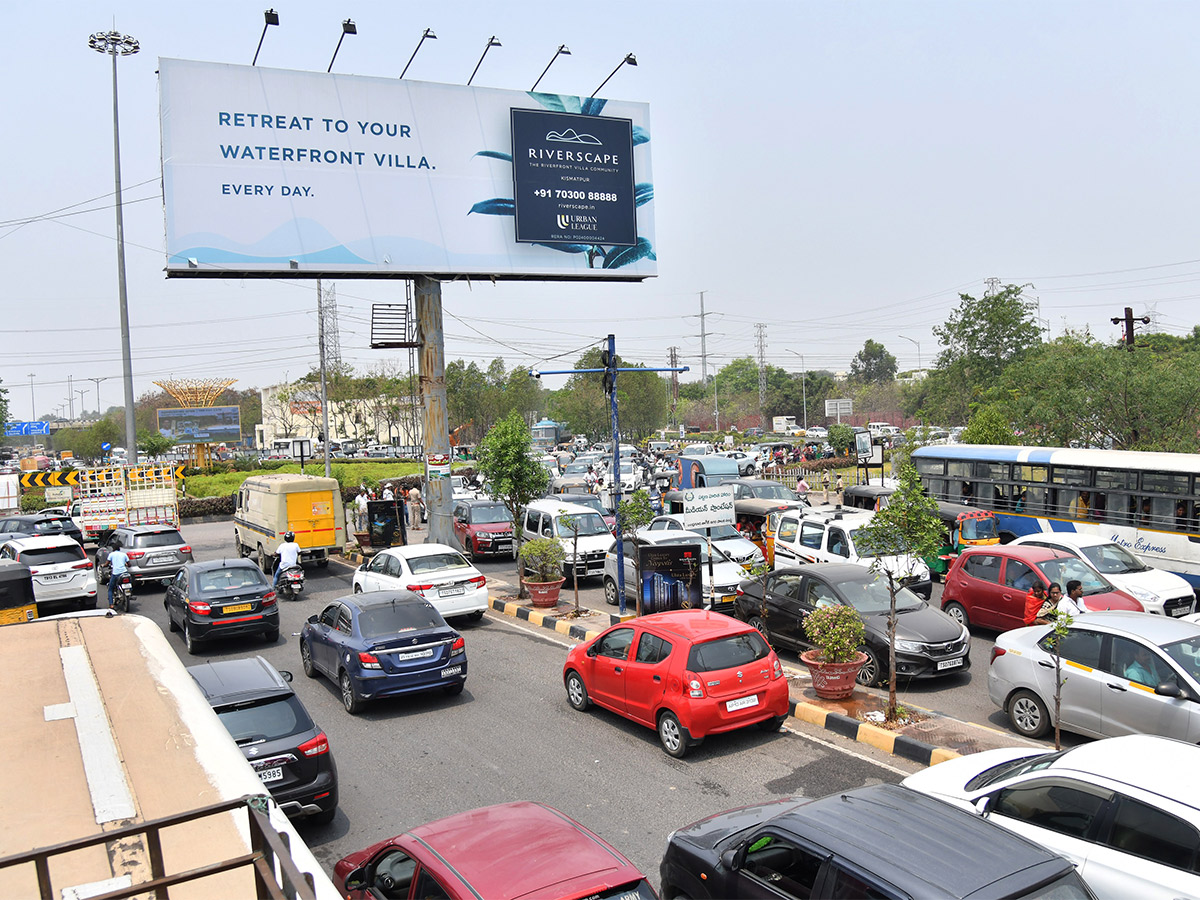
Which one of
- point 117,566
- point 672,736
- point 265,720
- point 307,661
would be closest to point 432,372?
point 117,566

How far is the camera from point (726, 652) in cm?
973

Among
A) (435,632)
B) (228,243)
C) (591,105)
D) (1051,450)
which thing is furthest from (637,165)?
(435,632)

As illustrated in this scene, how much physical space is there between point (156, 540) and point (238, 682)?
16811 mm

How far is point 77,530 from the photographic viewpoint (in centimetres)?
2775

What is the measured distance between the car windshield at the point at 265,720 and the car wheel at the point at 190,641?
8.05 m

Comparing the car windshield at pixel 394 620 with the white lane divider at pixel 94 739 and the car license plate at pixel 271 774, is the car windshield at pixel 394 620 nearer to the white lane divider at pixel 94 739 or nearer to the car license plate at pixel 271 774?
the car license plate at pixel 271 774

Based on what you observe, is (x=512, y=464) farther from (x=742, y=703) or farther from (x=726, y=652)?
(x=742, y=703)

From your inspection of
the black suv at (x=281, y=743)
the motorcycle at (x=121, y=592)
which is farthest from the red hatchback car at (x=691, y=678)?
the motorcycle at (x=121, y=592)

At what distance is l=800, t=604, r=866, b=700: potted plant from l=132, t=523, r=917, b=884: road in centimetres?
100

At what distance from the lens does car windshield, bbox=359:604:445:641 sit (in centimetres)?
1163

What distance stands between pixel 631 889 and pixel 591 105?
26.2 m

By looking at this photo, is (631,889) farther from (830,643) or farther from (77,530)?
(77,530)

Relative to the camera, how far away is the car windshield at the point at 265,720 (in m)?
7.83

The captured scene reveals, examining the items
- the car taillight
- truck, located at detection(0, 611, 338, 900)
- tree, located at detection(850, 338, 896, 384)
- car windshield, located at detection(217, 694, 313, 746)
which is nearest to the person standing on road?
car windshield, located at detection(217, 694, 313, 746)
